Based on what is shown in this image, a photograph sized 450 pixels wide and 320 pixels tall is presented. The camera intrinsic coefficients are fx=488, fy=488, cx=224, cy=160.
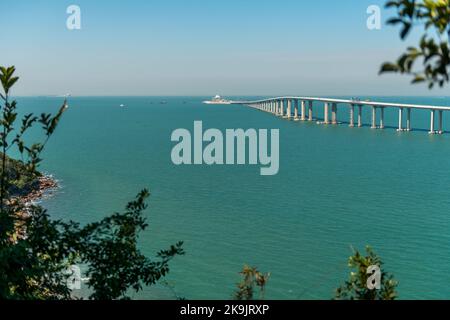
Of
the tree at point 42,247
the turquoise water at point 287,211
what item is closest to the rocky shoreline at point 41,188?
the turquoise water at point 287,211

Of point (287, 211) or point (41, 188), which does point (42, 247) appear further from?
point (41, 188)

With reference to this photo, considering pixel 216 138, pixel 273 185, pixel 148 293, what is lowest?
pixel 148 293

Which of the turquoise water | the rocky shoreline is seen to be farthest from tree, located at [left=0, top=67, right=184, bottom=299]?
the rocky shoreline

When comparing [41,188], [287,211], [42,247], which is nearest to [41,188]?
[41,188]

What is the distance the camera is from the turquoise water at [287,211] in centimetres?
2341

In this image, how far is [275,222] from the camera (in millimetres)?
32344

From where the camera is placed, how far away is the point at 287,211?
3525 cm

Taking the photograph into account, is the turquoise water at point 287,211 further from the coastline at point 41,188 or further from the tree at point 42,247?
the tree at point 42,247

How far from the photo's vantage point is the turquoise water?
23406 mm

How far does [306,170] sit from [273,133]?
4397 cm

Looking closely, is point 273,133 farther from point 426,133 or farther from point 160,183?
point 160,183

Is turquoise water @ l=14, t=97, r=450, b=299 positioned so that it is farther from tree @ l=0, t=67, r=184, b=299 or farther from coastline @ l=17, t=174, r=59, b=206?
tree @ l=0, t=67, r=184, b=299
